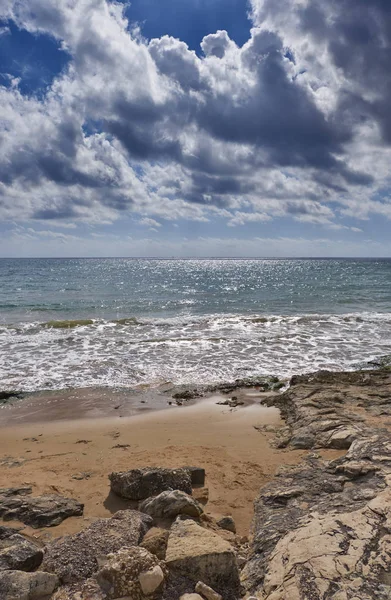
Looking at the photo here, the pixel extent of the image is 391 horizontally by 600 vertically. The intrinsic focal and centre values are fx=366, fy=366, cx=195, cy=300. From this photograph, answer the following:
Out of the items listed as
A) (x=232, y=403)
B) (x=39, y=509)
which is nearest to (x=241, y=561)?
(x=39, y=509)

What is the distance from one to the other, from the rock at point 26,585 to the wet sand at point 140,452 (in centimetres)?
135

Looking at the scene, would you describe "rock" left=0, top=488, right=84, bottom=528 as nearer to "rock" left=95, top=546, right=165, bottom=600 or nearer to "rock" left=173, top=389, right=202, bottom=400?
"rock" left=95, top=546, right=165, bottom=600

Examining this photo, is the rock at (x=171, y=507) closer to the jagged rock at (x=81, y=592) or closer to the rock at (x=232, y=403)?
A: the jagged rock at (x=81, y=592)

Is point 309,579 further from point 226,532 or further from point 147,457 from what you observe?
point 147,457

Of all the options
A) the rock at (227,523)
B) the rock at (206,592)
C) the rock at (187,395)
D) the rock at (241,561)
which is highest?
the rock at (206,592)

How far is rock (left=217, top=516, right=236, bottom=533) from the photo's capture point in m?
4.83

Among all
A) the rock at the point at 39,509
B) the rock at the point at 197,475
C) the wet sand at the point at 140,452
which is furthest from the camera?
the rock at the point at 197,475

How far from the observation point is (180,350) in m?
16.1

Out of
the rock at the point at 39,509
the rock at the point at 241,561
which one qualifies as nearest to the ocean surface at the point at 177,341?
the rock at the point at 39,509

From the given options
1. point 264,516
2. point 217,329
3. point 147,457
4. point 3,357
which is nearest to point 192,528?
point 264,516

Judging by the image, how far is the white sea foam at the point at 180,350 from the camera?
505 inches

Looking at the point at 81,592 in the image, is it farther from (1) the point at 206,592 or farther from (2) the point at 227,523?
(2) the point at 227,523

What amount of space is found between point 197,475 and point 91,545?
2386mm

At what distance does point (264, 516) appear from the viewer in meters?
4.73
